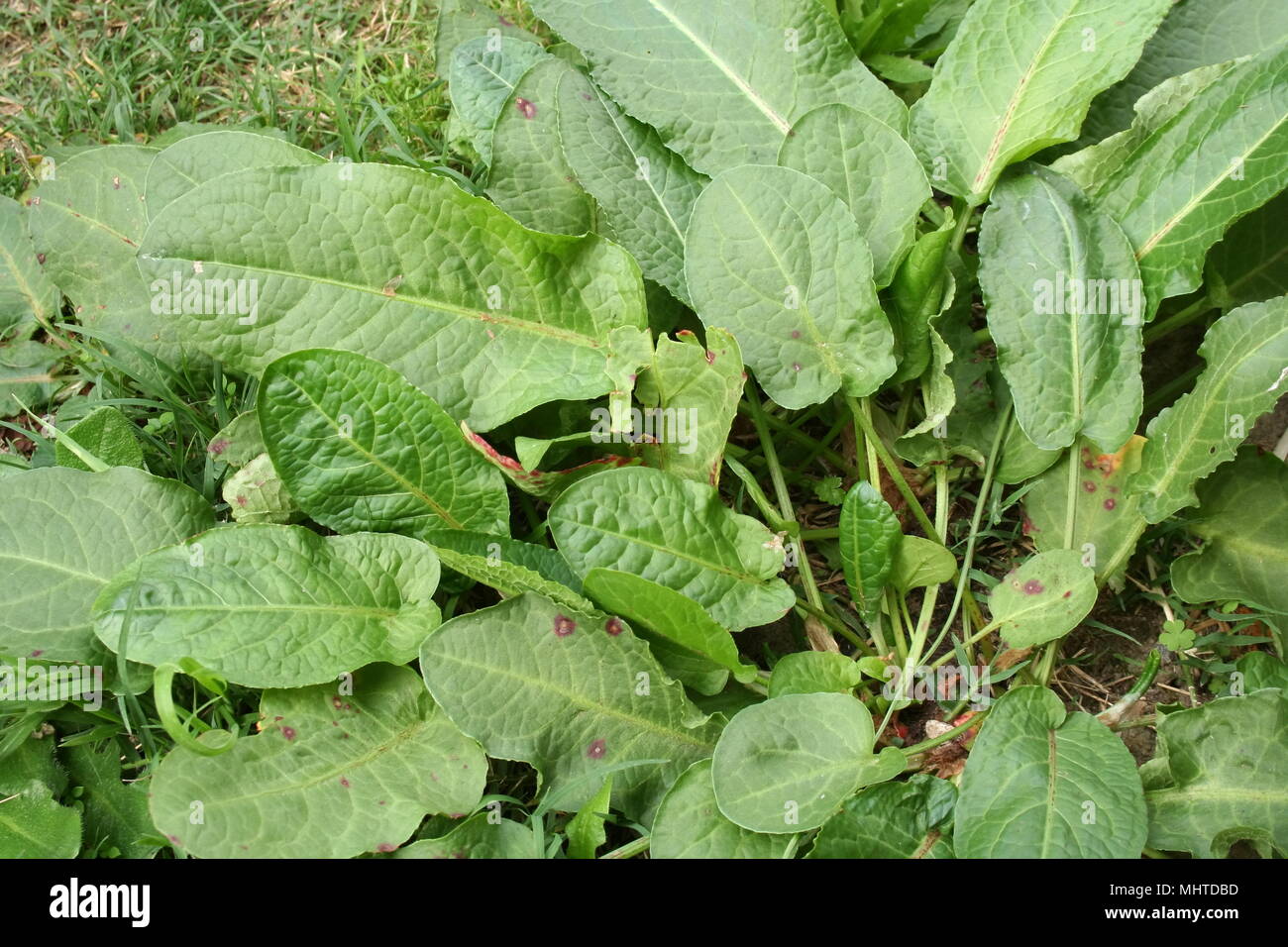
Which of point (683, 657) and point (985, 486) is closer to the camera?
point (683, 657)

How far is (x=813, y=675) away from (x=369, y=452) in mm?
646

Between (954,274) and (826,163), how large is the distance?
247mm

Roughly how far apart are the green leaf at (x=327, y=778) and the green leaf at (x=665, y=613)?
0.26m

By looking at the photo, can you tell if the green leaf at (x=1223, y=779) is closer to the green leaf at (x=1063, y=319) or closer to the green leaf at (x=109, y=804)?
the green leaf at (x=1063, y=319)

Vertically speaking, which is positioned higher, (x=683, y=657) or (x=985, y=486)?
(x=985, y=486)

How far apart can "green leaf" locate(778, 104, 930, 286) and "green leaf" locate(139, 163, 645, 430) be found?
0.30 metres

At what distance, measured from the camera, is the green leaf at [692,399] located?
1.43 meters

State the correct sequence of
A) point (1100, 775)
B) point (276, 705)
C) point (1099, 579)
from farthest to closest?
1. point (1099, 579)
2. point (276, 705)
3. point (1100, 775)

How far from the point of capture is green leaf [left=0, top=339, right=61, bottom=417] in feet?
5.96

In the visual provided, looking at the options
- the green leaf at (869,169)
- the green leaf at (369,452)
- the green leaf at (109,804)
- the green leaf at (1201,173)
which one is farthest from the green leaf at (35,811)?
the green leaf at (1201,173)
